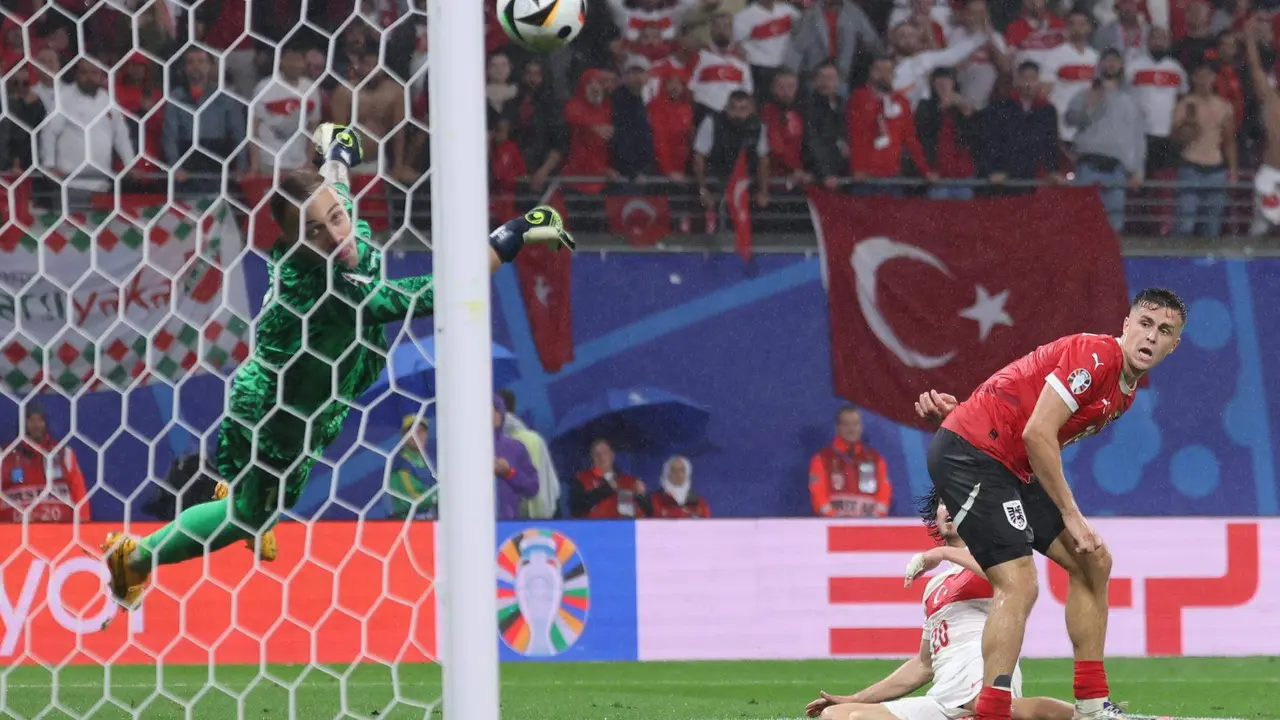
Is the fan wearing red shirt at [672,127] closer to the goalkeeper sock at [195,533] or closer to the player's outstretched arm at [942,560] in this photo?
the player's outstretched arm at [942,560]

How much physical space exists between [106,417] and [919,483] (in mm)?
5198

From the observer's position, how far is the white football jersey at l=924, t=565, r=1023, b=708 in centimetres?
544

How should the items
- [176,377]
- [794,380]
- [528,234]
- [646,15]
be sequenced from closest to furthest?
[528,234] → [176,377] → [794,380] → [646,15]

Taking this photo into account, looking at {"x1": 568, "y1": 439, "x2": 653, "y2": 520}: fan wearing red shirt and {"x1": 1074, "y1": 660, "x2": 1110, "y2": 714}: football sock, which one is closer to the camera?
{"x1": 1074, "y1": 660, "x2": 1110, "y2": 714}: football sock

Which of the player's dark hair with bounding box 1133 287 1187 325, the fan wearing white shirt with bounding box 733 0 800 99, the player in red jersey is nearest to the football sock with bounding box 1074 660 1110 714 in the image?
the player in red jersey

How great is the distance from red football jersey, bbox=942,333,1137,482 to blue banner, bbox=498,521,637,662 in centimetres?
454

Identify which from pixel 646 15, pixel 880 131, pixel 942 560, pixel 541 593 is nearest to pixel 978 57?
pixel 880 131

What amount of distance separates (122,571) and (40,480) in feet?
12.8

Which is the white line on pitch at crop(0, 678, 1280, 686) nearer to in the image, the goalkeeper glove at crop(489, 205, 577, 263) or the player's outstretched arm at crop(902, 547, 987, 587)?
the player's outstretched arm at crop(902, 547, 987, 587)

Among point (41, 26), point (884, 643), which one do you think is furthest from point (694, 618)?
point (41, 26)

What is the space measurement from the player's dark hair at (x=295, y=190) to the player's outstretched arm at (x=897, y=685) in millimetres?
2462

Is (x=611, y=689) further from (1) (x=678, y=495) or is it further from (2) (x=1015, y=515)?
(2) (x=1015, y=515)

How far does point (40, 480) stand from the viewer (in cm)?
870

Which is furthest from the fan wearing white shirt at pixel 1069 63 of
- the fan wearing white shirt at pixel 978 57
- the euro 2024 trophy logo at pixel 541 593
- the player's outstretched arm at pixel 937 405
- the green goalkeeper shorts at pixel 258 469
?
the green goalkeeper shorts at pixel 258 469
